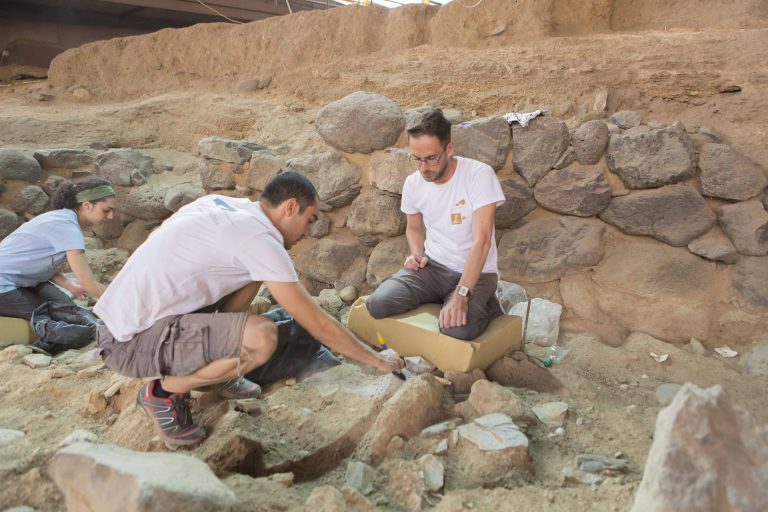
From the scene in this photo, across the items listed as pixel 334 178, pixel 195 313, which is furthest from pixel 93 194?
pixel 195 313

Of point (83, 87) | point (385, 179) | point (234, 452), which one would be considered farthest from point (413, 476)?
point (83, 87)

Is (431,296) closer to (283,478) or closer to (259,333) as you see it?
(259,333)

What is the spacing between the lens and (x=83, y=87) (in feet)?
22.4

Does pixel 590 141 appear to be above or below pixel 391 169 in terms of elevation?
above

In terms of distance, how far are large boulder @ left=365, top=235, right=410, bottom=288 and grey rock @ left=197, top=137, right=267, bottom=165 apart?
4.60ft

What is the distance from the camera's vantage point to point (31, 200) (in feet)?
15.9

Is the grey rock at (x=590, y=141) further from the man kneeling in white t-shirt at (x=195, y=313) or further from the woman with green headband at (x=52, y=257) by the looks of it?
the woman with green headband at (x=52, y=257)

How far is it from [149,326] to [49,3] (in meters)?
8.97

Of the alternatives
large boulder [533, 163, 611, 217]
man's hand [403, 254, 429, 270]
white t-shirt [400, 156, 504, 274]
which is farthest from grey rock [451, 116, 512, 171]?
man's hand [403, 254, 429, 270]

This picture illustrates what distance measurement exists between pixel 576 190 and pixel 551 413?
156 centimetres

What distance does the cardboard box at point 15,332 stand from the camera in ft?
10.1

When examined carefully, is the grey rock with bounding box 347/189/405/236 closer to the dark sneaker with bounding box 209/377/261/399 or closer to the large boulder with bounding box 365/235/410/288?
the large boulder with bounding box 365/235/410/288

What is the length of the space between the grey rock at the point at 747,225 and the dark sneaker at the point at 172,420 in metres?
2.93

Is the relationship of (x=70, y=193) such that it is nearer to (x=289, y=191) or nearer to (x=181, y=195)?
(x=181, y=195)
